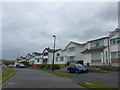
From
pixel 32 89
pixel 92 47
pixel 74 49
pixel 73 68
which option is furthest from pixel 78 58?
pixel 32 89

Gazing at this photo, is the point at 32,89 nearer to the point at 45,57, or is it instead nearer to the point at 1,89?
the point at 1,89

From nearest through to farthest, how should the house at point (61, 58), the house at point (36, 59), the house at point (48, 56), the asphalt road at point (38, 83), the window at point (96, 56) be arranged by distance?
the asphalt road at point (38, 83) → the window at point (96, 56) → the house at point (61, 58) → the house at point (48, 56) → the house at point (36, 59)

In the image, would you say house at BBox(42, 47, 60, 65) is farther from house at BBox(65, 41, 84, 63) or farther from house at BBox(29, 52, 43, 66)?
house at BBox(65, 41, 84, 63)

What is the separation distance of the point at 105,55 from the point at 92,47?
288 inches

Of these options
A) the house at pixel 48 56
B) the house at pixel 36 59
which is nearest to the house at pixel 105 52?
the house at pixel 48 56

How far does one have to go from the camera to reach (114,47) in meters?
38.1

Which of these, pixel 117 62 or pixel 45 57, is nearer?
pixel 117 62

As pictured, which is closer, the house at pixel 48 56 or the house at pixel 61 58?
the house at pixel 61 58

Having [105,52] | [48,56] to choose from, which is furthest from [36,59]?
[105,52]

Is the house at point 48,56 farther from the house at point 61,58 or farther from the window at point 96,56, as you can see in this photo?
the window at point 96,56

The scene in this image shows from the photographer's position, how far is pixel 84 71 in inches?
1083

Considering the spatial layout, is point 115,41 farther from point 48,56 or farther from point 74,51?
point 48,56

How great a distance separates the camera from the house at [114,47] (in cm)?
3703

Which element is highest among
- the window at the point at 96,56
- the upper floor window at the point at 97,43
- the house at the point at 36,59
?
the upper floor window at the point at 97,43
